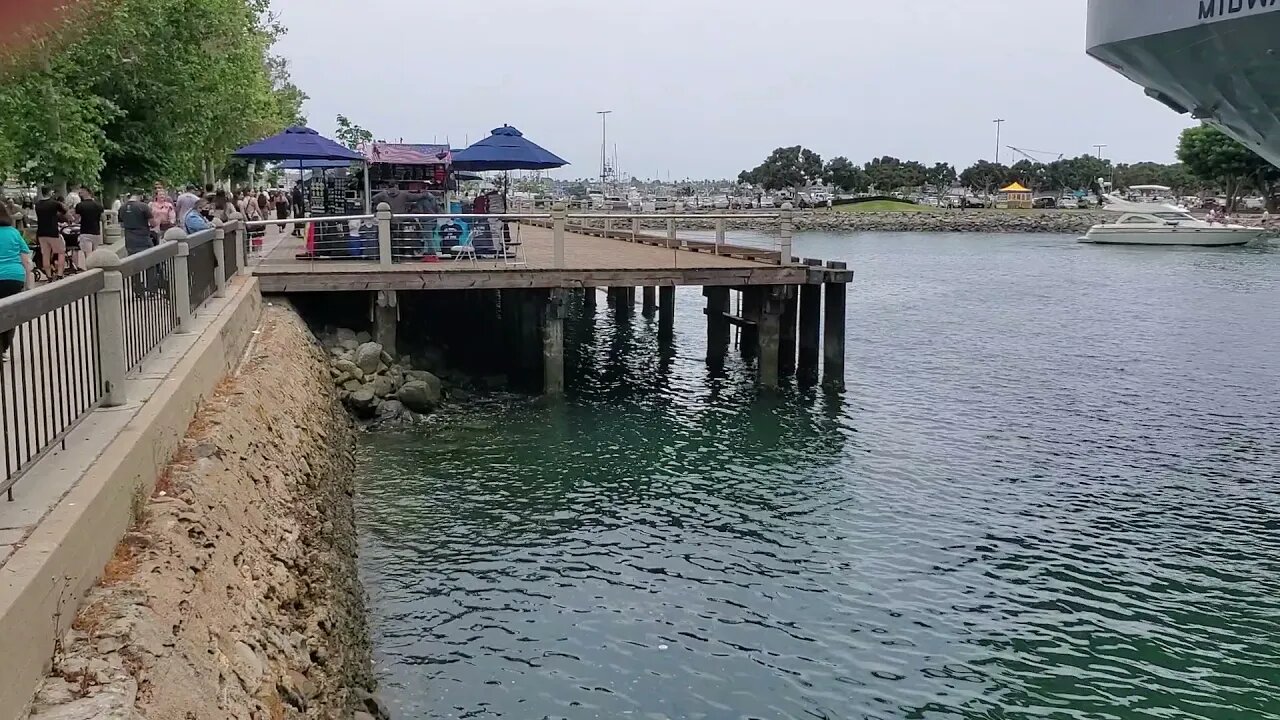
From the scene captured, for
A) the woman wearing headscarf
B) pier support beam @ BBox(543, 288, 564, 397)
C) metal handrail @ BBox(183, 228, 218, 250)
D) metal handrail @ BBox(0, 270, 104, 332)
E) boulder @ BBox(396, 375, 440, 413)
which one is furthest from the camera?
the woman wearing headscarf

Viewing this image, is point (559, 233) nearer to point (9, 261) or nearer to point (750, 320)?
point (750, 320)

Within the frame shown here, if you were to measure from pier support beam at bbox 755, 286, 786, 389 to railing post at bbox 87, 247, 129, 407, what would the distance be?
14.0 meters

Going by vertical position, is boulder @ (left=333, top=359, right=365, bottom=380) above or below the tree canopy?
below

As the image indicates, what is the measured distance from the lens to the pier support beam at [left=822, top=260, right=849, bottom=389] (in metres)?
20.5

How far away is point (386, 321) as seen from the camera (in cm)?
1817

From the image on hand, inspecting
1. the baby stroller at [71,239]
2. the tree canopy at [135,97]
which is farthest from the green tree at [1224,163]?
the baby stroller at [71,239]

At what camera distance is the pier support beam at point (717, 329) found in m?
23.2

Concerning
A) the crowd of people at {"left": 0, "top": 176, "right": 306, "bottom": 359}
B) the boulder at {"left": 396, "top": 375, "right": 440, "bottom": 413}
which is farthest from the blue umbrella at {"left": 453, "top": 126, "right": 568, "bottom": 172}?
the boulder at {"left": 396, "top": 375, "right": 440, "bottom": 413}

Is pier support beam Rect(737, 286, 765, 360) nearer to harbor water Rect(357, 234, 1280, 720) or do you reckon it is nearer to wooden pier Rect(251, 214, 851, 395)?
wooden pier Rect(251, 214, 851, 395)

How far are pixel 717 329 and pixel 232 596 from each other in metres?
17.6

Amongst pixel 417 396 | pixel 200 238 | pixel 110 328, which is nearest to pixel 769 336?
Result: pixel 417 396

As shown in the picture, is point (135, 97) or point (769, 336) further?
point (135, 97)

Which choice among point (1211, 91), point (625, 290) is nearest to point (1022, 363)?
point (625, 290)

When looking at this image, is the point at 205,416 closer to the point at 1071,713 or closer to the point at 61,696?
the point at 61,696
